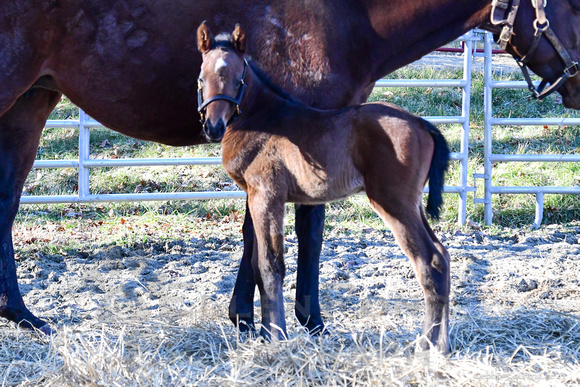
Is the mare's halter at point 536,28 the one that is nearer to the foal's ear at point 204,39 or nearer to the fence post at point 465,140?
the foal's ear at point 204,39

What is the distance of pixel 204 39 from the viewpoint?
10.2 ft

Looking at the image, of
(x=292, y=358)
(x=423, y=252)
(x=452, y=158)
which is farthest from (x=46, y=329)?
(x=452, y=158)

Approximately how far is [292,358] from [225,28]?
1.73 meters

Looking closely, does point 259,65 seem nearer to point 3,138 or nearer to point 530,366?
point 3,138

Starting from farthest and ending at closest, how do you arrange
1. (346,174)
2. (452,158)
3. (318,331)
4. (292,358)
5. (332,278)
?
(452,158)
(332,278)
(318,331)
(346,174)
(292,358)

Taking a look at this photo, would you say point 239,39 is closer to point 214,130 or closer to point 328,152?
point 214,130

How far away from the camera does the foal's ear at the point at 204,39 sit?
309cm

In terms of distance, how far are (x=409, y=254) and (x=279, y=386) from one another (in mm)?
850

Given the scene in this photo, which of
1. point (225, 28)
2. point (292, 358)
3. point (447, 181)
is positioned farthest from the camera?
point (447, 181)

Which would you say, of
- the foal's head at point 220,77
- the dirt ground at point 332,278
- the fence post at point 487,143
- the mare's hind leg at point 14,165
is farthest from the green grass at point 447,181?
the foal's head at point 220,77

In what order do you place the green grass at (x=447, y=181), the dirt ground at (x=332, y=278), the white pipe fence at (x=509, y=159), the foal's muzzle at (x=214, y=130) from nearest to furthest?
the foal's muzzle at (x=214, y=130)
the dirt ground at (x=332, y=278)
the white pipe fence at (x=509, y=159)
the green grass at (x=447, y=181)

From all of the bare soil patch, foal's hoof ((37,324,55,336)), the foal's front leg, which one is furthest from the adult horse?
foal's hoof ((37,324,55,336))

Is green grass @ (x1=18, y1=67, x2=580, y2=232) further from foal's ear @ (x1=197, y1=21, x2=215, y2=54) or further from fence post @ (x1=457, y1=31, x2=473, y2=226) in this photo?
foal's ear @ (x1=197, y1=21, x2=215, y2=54)

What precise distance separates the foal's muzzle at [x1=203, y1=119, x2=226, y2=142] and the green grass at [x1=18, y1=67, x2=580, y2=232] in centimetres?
330
